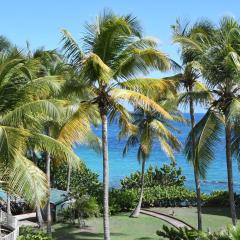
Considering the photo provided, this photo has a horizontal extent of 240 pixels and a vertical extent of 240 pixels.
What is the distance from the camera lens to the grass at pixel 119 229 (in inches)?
894

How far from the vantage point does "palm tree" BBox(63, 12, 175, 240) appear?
1652 cm

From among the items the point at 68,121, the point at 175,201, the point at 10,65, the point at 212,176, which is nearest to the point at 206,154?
the point at 68,121

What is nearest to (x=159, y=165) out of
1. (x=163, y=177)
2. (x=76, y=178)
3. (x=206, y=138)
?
(x=163, y=177)

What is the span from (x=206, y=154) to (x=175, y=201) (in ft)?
39.8

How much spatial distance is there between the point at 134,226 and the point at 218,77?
10.2m

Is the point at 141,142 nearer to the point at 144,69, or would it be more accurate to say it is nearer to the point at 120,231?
the point at 120,231

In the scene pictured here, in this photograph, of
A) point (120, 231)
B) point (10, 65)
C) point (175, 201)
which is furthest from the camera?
point (175, 201)

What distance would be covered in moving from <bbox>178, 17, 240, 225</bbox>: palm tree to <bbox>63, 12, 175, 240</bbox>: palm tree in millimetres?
1822

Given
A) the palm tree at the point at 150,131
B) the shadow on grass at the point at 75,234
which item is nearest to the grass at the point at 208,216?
the palm tree at the point at 150,131

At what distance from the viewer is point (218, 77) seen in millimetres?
17922

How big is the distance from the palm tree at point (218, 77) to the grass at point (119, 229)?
5.81 metres

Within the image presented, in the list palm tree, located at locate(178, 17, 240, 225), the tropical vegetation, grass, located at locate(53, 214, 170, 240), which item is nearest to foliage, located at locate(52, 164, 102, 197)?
grass, located at locate(53, 214, 170, 240)

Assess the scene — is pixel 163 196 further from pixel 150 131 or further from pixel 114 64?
pixel 114 64

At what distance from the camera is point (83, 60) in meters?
16.3
